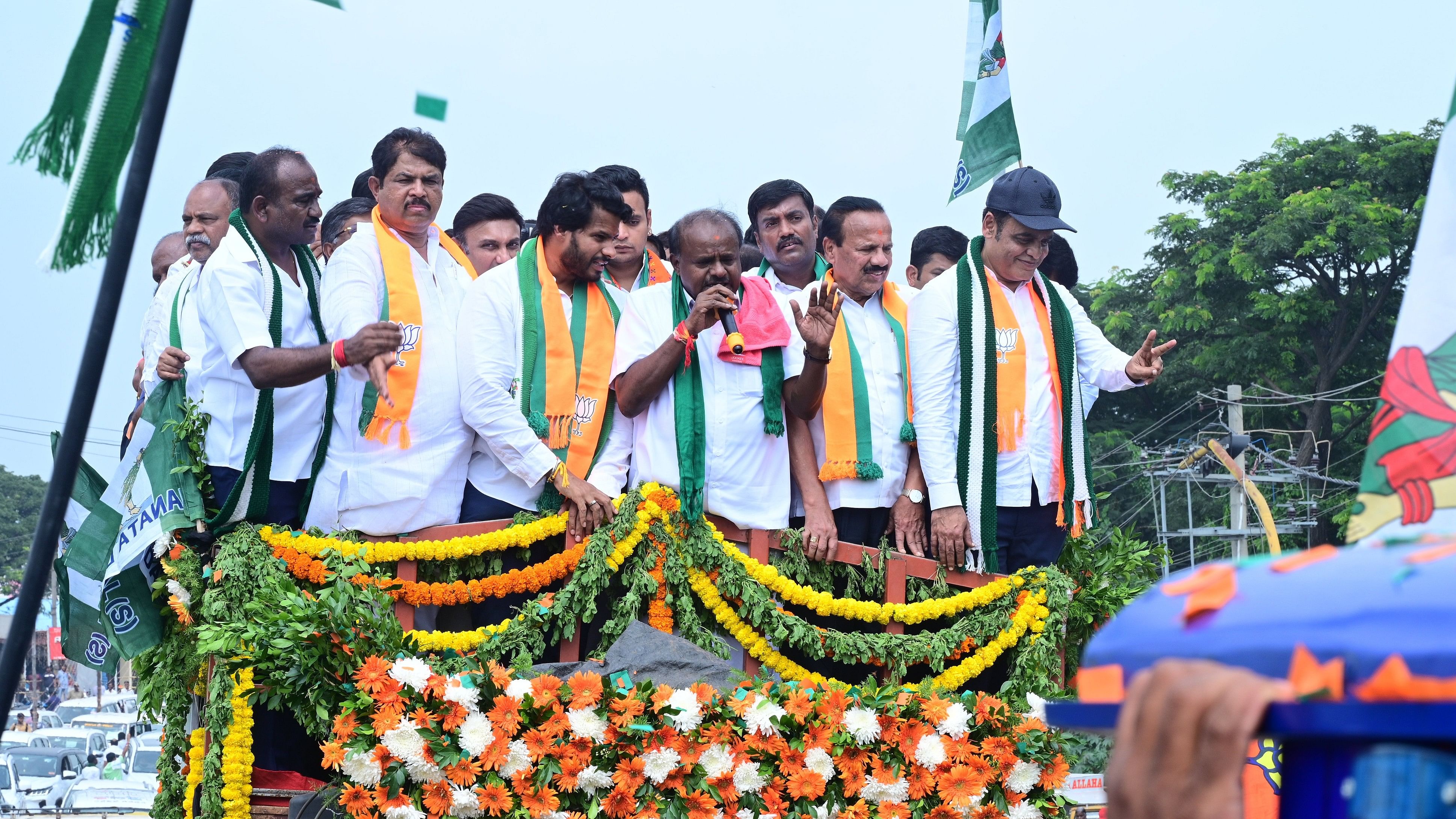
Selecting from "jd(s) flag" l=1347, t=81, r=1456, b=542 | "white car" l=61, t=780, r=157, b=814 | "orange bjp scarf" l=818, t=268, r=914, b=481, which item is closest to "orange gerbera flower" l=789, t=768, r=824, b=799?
"orange bjp scarf" l=818, t=268, r=914, b=481

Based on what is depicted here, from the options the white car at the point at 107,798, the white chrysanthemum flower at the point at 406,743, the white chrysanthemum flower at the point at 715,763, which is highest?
the white chrysanthemum flower at the point at 406,743

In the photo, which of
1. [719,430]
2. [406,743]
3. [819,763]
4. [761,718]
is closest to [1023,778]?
[819,763]

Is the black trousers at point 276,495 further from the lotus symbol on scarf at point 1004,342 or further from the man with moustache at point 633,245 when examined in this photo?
the lotus symbol on scarf at point 1004,342

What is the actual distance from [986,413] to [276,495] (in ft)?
8.58

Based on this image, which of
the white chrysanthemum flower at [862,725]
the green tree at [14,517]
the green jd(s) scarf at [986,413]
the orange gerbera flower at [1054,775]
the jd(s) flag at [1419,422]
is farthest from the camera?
the green tree at [14,517]

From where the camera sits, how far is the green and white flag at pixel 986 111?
21.1 ft

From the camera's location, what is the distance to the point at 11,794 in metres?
19.5

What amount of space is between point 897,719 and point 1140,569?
4.45ft

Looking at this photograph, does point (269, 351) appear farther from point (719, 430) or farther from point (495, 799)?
point (495, 799)

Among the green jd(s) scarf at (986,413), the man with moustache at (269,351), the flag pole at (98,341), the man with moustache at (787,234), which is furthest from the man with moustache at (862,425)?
the flag pole at (98,341)

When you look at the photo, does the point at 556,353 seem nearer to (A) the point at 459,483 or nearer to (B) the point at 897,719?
(A) the point at 459,483

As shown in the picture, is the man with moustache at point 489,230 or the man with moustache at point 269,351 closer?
the man with moustache at point 269,351

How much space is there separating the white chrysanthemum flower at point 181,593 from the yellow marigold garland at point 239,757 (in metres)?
0.44

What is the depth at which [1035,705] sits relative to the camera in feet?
17.4
